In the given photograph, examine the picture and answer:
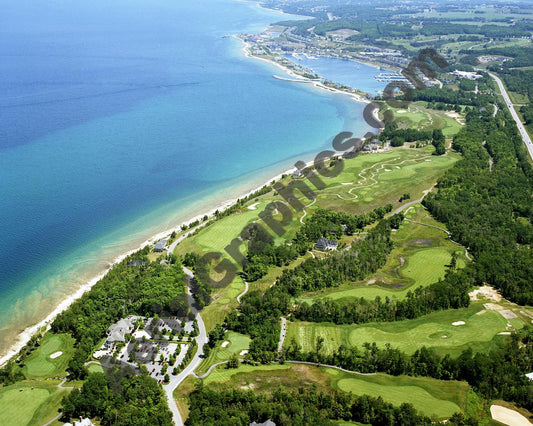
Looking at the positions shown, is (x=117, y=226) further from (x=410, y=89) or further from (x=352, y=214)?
(x=410, y=89)

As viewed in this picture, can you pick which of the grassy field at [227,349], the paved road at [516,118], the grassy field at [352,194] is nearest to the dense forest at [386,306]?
the grassy field at [227,349]

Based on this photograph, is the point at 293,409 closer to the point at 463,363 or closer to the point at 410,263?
the point at 463,363

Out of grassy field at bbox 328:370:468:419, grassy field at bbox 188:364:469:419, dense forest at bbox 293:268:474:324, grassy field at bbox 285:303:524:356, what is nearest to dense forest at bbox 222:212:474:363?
dense forest at bbox 293:268:474:324

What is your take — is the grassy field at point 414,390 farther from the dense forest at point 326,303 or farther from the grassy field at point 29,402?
the grassy field at point 29,402

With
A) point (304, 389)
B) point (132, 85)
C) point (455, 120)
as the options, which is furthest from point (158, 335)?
Answer: point (132, 85)

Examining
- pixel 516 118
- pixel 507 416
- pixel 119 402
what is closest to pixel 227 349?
pixel 119 402

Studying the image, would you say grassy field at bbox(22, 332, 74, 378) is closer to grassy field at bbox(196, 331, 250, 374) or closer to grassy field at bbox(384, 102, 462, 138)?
grassy field at bbox(196, 331, 250, 374)
